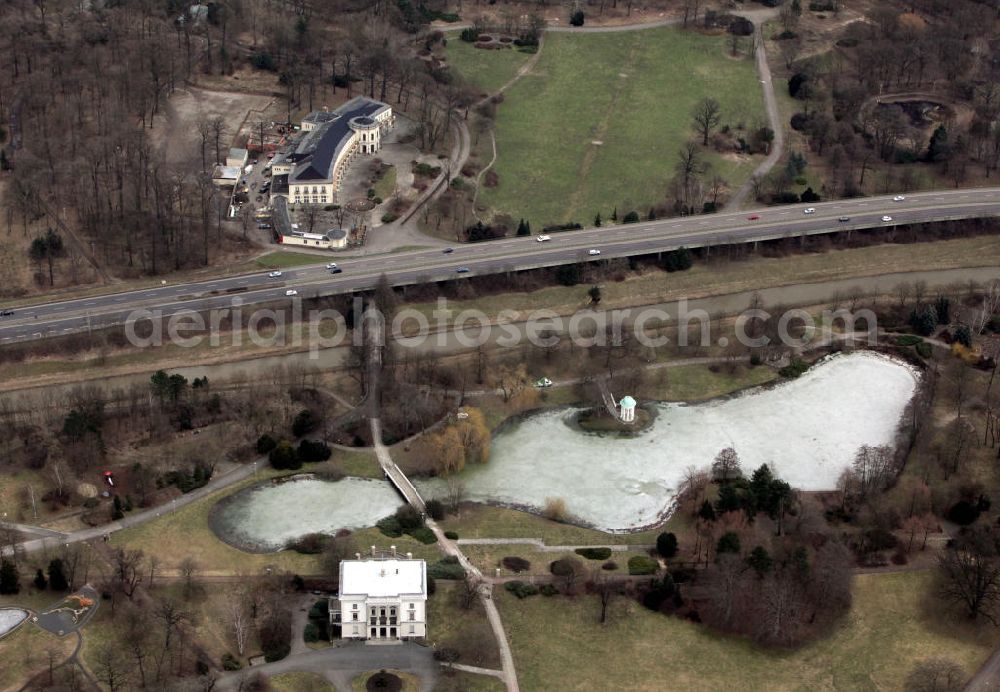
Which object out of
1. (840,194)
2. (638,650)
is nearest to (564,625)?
(638,650)

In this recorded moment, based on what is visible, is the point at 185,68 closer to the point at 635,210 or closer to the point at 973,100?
the point at 635,210

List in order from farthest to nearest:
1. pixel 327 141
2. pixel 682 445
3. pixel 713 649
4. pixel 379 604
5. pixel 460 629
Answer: pixel 327 141 → pixel 682 445 → pixel 460 629 → pixel 713 649 → pixel 379 604

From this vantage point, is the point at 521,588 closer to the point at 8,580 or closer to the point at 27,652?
the point at 27,652

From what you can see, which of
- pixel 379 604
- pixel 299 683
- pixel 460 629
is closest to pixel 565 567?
pixel 460 629

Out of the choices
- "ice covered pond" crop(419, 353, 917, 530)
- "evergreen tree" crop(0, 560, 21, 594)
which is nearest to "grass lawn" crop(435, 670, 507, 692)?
"ice covered pond" crop(419, 353, 917, 530)

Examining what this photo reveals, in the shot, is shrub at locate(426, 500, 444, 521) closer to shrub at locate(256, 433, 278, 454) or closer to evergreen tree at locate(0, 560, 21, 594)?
shrub at locate(256, 433, 278, 454)

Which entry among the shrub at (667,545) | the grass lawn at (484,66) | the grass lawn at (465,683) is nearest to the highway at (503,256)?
the grass lawn at (484,66)

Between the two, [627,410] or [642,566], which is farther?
[627,410]
